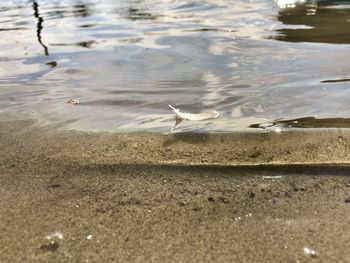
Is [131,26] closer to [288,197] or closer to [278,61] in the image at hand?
[278,61]

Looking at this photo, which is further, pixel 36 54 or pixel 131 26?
pixel 131 26

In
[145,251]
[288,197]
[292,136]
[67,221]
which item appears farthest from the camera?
[292,136]

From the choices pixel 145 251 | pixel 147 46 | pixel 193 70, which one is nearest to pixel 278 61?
pixel 193 70

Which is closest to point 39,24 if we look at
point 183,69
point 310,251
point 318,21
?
point 183,69

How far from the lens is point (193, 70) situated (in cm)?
370

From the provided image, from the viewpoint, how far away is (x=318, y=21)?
550 centimetres

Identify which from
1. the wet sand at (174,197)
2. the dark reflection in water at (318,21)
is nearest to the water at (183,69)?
the dark reflection in water at (318,21)

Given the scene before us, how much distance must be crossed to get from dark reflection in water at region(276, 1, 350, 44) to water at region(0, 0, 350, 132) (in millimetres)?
12

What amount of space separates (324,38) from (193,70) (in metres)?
1.72

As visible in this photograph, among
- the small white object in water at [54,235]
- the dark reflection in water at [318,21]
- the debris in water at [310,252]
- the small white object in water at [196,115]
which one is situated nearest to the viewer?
the debris in water at [310,252]

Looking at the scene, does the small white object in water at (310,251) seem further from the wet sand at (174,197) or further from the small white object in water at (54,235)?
the small white object in water at (54,235)

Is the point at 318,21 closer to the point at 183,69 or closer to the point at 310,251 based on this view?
the point at 183,69

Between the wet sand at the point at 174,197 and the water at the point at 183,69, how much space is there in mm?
246

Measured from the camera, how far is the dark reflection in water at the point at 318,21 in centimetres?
460
